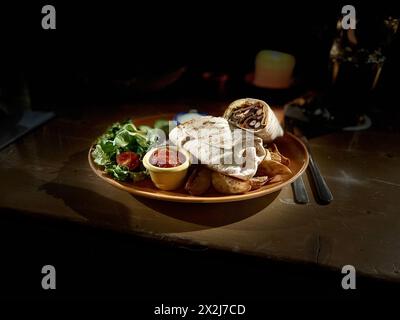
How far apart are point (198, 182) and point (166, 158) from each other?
20 centimetres

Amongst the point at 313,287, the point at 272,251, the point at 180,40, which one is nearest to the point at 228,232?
the point at 272,251

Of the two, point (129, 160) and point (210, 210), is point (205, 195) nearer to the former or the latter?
point (210, 210)

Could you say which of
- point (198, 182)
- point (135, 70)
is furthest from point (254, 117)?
point (135, 70)

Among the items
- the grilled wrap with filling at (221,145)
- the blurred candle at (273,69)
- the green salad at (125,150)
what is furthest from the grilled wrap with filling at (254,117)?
the blurred candle at (273,69)

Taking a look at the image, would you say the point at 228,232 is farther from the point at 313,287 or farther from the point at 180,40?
the point at 180,40

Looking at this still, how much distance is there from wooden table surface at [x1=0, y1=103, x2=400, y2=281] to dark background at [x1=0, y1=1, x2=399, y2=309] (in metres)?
0.15

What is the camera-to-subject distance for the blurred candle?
9.34 feet

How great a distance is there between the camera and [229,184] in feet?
4.99

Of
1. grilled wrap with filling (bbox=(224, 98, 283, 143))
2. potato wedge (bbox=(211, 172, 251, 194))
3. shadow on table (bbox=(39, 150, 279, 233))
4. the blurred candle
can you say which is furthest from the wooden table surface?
the blurred candle

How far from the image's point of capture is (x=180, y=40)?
3.49 meters

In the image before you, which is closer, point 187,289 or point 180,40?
point 187,289

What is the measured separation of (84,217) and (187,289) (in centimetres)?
72
